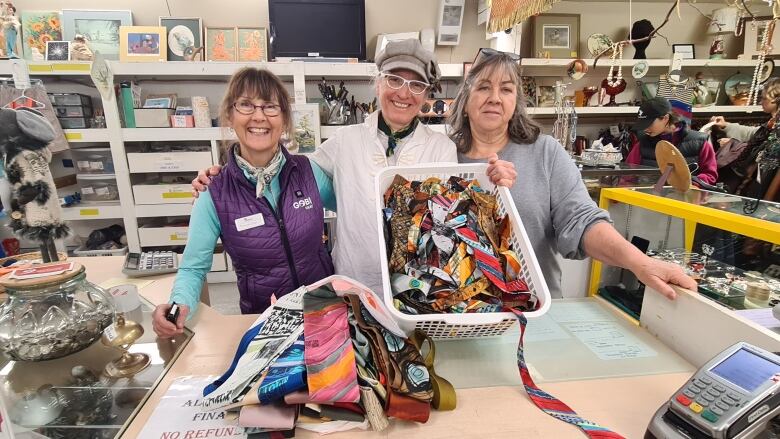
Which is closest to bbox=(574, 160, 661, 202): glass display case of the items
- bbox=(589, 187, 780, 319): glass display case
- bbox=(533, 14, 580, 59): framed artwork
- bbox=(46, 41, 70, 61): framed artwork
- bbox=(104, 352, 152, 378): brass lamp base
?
bbox=(589, 187, 780, 319): glass display case

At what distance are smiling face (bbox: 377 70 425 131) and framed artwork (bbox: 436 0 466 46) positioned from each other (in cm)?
277

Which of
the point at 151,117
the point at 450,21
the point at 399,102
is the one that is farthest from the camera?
the point at 450,21

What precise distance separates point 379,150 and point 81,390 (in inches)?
43.6

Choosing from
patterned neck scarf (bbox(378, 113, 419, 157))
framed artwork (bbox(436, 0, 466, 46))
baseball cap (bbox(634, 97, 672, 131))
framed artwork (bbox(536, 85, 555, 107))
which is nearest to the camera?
patterned neck scarf (bbox(378, 113, 419, 157))

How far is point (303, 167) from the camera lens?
1429 millimetres

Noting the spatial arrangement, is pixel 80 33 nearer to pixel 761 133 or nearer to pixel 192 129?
pixel 192 129

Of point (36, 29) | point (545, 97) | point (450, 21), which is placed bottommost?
point (545, 97)

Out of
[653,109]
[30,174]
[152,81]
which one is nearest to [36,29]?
[152,81]

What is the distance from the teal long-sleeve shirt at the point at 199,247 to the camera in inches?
46.1

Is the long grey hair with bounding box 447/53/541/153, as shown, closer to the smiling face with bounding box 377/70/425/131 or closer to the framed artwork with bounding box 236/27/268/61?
the smiling face with bounding box 377/70/425/131

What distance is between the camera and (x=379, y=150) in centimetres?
142

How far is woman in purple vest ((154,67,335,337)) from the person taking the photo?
1.27 meters

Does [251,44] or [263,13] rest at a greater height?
[263,13]

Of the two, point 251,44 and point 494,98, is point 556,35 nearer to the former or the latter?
point 251,44
